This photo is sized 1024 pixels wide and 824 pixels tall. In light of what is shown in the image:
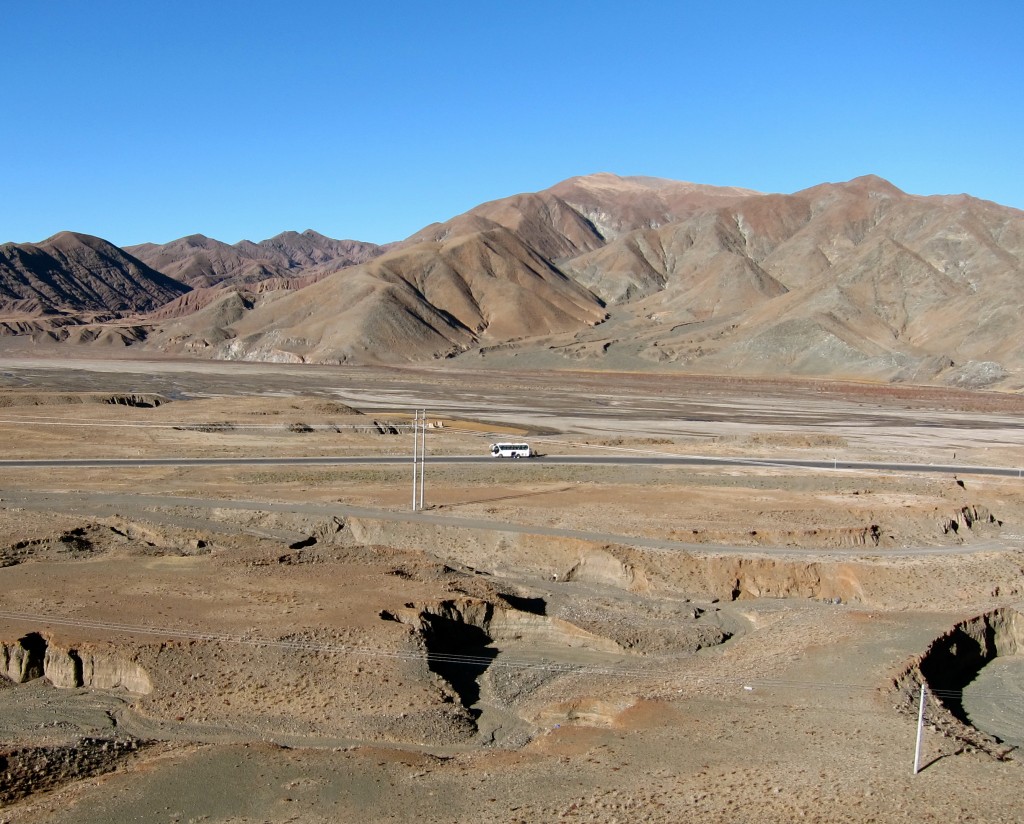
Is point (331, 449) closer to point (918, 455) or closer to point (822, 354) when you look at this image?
point (918, 455)

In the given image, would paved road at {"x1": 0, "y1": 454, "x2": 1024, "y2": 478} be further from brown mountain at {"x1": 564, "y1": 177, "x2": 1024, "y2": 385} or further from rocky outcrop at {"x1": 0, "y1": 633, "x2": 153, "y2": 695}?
brown mountain at {"x1": 564, "y1": 177, "x2": 1024, "y2": 385}

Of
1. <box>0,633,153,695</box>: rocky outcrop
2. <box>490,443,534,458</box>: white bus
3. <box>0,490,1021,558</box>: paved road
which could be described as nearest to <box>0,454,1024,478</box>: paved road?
<box>490,443,534,458</box>: white bus

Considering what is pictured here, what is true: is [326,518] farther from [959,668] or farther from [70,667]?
[959,668]

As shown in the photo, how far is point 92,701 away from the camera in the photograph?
20.4 m

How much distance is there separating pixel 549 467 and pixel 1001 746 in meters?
31.6

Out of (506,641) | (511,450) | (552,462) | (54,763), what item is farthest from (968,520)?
(54,763)

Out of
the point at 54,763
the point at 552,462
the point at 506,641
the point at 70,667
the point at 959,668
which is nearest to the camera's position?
the point at 54,763

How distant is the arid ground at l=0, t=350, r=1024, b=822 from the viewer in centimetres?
1641

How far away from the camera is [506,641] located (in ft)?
84.3

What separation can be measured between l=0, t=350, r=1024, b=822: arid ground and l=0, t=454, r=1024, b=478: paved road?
0.82 meters

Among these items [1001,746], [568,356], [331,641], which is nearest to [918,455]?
[1001,746]

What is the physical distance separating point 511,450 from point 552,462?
8.75ft

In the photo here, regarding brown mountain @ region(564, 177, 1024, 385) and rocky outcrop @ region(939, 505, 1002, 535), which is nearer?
rocky outcrop @ region(939, 505, 1002, 535)

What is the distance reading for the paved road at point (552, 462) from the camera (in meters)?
48.0
